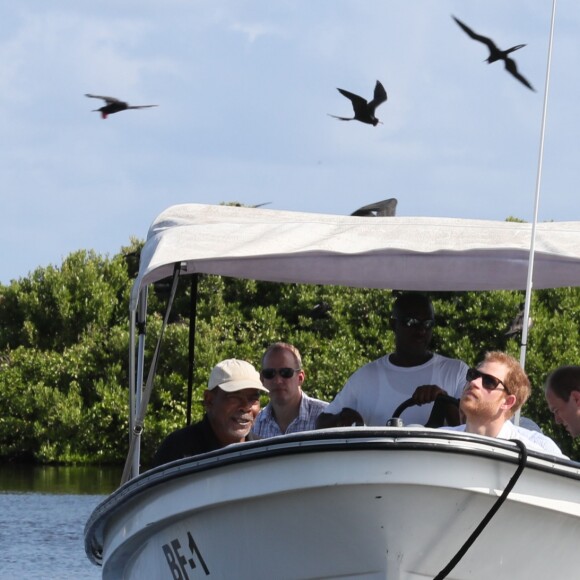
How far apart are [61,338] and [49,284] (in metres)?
1.38

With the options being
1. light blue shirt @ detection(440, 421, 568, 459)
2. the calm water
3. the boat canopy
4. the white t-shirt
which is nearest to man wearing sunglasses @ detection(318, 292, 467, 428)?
the white t-shirt

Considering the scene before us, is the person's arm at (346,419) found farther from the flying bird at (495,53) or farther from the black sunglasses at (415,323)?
the flying bird at (495,53)

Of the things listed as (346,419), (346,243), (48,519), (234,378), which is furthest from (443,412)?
(48,519)

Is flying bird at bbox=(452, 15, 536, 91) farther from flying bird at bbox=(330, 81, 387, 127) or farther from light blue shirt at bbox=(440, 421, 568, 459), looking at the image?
light blue shirt at bbox=(440, 421, 568, 459)

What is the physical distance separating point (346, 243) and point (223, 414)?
1.01m

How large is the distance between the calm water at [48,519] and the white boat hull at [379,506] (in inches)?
391

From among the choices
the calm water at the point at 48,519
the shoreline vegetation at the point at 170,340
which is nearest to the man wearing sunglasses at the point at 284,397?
the calm water at the point at 48,519

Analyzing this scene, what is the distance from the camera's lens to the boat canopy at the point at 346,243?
20.9 ft

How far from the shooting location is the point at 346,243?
645cm

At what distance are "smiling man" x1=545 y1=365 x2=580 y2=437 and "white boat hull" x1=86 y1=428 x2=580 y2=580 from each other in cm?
83

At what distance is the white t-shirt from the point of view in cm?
719

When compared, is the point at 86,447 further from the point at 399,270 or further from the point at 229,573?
the point at 229,573

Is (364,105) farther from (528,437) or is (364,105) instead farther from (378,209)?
(528,437)

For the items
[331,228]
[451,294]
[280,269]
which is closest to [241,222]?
[331,228]
